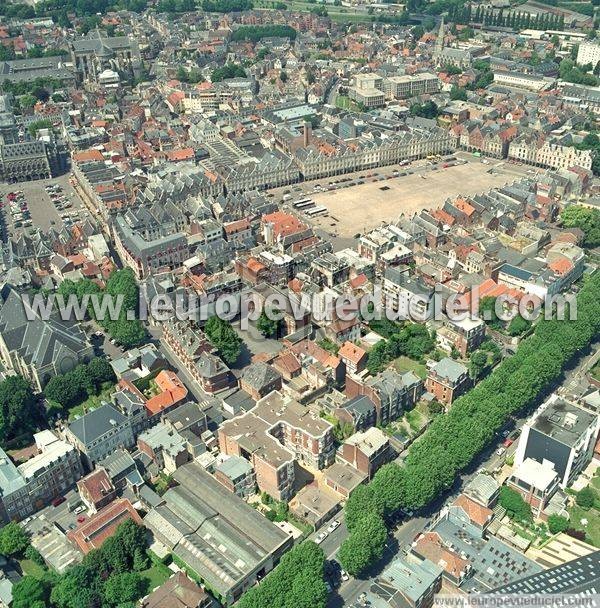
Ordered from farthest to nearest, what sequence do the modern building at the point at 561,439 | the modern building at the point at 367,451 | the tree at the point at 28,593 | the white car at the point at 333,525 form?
the modern building at the point at 367,451, the modern building at the point at 561,439, the white car at the point at 333,525, the tree at the point at 28,593

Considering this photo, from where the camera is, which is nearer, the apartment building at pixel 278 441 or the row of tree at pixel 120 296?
the apartment building at pixel 278 441

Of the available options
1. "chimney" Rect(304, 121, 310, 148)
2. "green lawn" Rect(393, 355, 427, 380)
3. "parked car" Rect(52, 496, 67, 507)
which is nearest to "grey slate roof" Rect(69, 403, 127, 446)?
"parked car" Rect(52, 496, 67, 507)

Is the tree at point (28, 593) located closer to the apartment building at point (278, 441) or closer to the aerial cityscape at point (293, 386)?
the aerial cityscape at point (293, 386)

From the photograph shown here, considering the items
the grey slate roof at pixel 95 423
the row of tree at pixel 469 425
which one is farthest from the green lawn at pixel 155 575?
the row of tree at pixel 469 425

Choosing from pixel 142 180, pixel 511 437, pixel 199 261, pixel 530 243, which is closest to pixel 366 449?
pixel 511 437

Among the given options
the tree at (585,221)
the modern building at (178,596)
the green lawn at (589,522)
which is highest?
the tree at (585,221)

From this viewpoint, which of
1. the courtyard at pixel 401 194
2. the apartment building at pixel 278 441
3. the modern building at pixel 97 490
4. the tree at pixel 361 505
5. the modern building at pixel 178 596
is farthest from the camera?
the courtyard at pixel 401 194

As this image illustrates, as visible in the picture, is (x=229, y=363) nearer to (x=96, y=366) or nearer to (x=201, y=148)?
(x=96, y=366)

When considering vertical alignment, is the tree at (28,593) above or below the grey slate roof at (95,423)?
below
